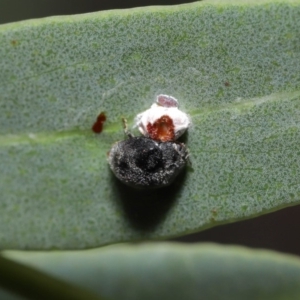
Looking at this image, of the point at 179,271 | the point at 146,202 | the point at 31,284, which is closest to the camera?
the point at 31,284

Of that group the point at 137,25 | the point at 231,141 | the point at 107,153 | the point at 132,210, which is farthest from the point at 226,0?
the point at 132,210

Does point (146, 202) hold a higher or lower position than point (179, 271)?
higher

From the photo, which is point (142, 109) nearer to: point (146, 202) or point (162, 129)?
point (162, 129)

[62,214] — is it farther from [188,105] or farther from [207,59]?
[207,59]

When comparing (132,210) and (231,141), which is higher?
(231,141)

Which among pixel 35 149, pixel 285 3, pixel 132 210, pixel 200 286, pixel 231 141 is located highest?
pixel 285 3

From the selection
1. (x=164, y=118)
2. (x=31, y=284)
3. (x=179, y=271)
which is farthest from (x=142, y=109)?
(x=179, y=271)

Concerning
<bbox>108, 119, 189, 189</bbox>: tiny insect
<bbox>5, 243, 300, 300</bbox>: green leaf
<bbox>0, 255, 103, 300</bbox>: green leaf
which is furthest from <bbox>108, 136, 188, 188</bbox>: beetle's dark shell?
<bbox>5, 243, 300, 300</bbox>: green leaf

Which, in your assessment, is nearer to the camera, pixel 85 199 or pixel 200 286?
pixel 85 199
